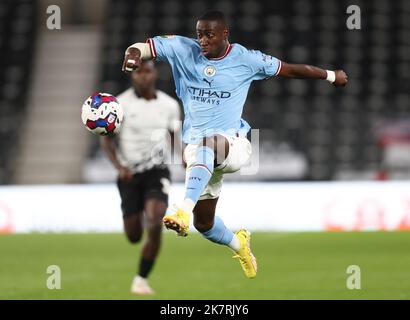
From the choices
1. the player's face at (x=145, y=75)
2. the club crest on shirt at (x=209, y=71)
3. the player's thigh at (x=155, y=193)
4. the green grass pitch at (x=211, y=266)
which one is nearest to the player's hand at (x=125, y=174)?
the player's thigh at (x=155, y=193)

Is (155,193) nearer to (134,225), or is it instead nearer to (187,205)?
(134,225)

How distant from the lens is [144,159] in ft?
30.6

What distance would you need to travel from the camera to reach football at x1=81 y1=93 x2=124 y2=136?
22.1 feet

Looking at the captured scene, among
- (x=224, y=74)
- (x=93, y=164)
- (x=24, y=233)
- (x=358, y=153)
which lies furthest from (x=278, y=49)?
(x=224, y=74)

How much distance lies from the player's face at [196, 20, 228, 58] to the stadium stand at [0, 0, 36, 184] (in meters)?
10.7

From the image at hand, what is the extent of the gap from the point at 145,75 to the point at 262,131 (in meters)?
7.63

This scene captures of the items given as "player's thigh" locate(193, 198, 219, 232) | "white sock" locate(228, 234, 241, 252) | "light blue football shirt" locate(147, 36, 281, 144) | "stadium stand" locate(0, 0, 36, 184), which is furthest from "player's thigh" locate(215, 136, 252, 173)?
"stadium stand" locate(0, 0, 36, 184)

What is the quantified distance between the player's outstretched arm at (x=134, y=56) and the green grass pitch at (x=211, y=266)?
242 centimetres

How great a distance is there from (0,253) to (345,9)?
9467mm

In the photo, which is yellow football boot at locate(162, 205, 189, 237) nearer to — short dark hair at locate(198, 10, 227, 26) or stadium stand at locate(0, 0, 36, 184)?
short dark hair at locate(198, 10, 227, 26)

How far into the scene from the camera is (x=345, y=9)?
1855 centimetres

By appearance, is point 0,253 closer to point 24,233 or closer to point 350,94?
point 24,233
